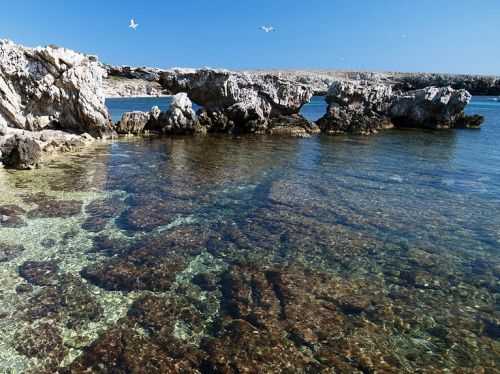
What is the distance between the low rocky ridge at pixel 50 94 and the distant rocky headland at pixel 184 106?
71mm

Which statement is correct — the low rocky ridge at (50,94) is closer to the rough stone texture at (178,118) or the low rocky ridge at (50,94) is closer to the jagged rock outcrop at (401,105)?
the rough stone texture at (178,118)

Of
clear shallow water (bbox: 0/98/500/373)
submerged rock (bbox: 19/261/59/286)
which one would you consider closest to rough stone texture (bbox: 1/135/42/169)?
clear shallow water (bbox: 0/98/500/373)

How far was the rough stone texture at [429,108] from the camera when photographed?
4906cm

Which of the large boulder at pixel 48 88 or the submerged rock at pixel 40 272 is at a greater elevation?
the large boulder at pixel 48 88

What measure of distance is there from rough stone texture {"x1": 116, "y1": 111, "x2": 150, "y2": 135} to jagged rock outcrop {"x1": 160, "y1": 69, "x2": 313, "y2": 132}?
6213 millimetres

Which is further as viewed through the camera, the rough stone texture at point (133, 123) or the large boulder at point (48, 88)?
the rough stone texture at point (133, 123)

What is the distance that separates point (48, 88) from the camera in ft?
99.5

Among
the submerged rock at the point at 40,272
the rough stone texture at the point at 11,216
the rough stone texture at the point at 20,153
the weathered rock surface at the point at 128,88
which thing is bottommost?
the submerged rock at the point at 40,272

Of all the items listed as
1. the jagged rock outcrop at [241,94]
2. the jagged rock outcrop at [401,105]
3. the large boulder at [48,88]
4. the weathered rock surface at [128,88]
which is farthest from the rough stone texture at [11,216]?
the weathered rock surface at [128,88]

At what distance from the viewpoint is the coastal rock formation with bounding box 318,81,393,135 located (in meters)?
43.6

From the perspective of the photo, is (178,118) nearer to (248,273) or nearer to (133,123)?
(133,123)

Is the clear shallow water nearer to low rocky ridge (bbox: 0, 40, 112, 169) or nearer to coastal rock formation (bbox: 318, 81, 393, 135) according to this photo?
low rocky ridge (bbox: 0, 40, 112, 169)

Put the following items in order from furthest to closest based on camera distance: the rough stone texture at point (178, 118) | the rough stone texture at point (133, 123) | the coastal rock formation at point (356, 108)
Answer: the coastal rock formation at point (356, 108), the rough stone texture at point (178, 118), the rough stone texture at point (133, 123)

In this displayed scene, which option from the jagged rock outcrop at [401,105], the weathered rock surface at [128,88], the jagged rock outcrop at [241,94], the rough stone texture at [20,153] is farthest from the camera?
the weathered rock surface at [128,88]
